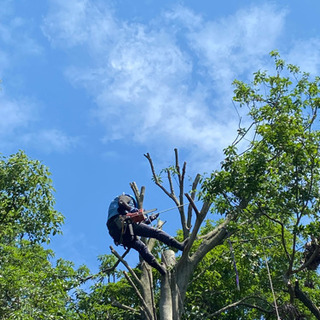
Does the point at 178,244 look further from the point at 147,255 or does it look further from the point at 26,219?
the point at 26,219

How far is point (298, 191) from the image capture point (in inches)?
380

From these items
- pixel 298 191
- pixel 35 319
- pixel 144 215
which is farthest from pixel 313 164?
pixel 35 319

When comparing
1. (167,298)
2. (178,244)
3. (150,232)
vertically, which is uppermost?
(150,232)

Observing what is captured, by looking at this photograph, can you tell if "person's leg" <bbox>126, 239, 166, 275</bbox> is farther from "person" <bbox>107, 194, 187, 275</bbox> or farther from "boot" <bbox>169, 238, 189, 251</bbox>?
"boot" <bbox>169, 238, 189, 251</bbox>

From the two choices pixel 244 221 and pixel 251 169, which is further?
pixel 244 221

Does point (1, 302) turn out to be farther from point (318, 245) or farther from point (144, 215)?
A: point (318, 245)

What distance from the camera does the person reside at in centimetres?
1102

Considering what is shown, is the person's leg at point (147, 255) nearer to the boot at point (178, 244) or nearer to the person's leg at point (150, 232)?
the person's leg at point (150, 232)

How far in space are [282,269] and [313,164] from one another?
6.64 meters

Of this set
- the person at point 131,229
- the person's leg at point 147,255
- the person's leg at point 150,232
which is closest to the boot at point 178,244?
the person at point 131,229

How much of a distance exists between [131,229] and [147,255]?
2.16ft

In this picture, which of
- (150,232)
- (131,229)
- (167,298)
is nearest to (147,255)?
(150,232)

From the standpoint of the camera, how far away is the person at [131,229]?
36.1 ft

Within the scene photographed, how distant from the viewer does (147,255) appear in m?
11.1
